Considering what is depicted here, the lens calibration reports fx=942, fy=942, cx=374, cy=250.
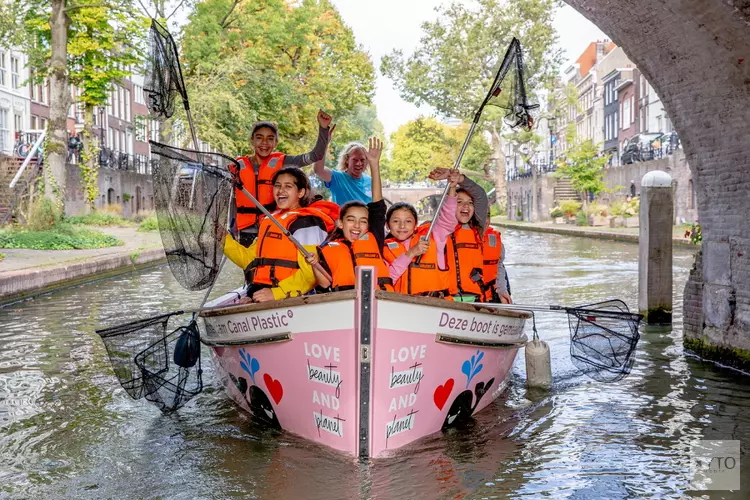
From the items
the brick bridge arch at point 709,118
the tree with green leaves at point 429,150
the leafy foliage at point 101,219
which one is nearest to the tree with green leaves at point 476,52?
the tree with green leaves at point 429,150

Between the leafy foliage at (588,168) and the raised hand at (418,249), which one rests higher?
the leafy foliage at (588,168)

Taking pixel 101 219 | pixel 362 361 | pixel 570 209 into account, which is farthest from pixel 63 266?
pixel 570 209

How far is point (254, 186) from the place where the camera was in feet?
27.0

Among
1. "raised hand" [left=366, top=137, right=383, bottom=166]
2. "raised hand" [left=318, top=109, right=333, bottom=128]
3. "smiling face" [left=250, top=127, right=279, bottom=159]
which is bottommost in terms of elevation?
"raised hand" [left=366, top=137, right=383, bottom=166]

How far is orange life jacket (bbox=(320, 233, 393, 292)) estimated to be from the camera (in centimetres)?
648

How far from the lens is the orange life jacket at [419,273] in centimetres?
680

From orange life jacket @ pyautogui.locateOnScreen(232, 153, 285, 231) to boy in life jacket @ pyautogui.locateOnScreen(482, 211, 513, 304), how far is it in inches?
74.9

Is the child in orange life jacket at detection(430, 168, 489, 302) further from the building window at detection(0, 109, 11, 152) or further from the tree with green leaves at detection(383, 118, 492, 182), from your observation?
the building window at detection(0, 109, 11, 152)

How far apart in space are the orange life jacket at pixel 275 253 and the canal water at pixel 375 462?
3.76ft

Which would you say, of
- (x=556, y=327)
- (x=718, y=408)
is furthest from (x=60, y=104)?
(x=718, y=408)

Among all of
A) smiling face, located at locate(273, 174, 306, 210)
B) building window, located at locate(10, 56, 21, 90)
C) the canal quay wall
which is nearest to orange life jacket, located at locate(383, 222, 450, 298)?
smiling face, located at locate(273, 174, 306, 210)

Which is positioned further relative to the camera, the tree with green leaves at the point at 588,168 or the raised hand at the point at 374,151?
the tree with green leaves at the point at 588,168

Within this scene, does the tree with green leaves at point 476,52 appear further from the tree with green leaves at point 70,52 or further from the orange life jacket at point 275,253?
the orange life jacket at point 275,253

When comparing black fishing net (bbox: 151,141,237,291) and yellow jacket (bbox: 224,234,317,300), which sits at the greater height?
black fishing net (bbox: 151,141,237,291)
